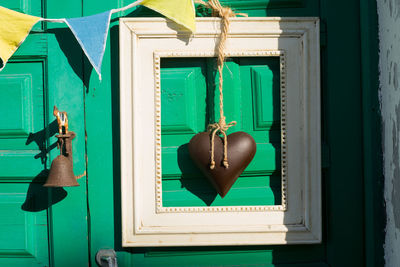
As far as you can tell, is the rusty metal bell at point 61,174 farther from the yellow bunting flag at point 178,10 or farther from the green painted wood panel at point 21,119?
the yellow bunting flag at point 178,10

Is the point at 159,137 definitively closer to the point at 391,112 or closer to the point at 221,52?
the point at 221,52

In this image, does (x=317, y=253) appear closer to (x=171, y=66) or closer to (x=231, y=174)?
(x=231, y=174)

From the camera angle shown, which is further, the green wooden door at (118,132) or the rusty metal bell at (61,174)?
the green wooden door at (118,132)

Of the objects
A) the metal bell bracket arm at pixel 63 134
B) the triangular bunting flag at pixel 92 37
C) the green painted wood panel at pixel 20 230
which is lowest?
the green painted wood panel at pixel 20 230

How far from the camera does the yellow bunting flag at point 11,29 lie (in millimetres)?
1224

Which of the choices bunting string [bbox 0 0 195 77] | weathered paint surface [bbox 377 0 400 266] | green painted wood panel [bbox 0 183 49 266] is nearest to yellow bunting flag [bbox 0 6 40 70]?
bunting string [bbox 0 0 195 77]

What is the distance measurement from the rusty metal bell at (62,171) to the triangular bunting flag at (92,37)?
0.26 metres

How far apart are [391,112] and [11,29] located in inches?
47.8

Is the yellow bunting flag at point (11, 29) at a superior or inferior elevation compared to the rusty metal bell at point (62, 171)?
superior

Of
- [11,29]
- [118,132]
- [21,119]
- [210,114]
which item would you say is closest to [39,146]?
[21,119]

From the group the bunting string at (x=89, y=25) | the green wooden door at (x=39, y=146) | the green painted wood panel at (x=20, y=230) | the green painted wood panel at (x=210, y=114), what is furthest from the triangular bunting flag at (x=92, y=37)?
the green painted wood panel at (x=20, y=230)

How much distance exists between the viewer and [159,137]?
4.16 feet

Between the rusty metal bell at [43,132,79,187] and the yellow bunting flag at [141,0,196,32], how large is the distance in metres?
0.50

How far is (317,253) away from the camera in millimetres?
1318
